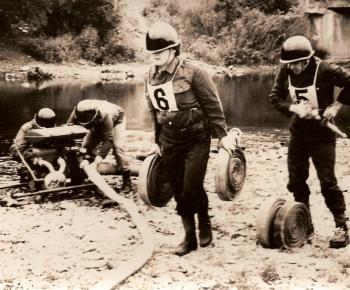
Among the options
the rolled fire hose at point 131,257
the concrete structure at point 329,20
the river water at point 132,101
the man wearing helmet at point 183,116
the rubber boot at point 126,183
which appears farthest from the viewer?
the river water at point 132,101

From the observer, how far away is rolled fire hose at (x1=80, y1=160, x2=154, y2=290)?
3.58 meters

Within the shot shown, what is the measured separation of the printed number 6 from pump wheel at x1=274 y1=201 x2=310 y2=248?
3.42ft

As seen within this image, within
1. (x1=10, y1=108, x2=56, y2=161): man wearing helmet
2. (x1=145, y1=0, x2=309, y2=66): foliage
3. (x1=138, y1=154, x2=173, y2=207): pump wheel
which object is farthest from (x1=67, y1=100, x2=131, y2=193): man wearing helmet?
(x1=138, y1=154, x2=173, y2=207): pump wheel

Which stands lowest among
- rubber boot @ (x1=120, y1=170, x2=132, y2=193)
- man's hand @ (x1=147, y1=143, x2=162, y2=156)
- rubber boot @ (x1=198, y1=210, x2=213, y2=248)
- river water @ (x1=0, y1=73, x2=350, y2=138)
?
river water @ (x1=0, y1=73, x2=350, y2=138)

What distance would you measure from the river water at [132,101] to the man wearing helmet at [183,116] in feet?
19.6

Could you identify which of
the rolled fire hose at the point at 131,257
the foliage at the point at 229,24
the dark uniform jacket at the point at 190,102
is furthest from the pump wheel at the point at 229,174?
the foliage at the point at 229,24

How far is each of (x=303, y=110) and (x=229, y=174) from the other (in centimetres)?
65

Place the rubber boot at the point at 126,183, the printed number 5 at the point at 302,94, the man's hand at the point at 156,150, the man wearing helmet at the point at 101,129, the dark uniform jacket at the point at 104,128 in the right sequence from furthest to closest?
1. the rubber boot at the point at 126,183
2. the dark uniform jacket at the point at 104,128
3. the man wearing helmet at the point at 101,129
4. the man's hand at the point at 156,150
5. the printed number 5 at the point at 302,94

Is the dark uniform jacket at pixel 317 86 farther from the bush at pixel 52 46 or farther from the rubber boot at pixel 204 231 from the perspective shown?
the bush at pixel 52 46

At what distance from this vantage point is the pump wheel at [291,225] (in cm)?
415

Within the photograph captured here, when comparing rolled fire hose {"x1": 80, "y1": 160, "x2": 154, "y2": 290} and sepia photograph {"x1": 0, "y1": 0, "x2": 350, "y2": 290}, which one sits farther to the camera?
sepia photograph {"x1": 0, "y1": 0, "x2": 350, "y2": 290}

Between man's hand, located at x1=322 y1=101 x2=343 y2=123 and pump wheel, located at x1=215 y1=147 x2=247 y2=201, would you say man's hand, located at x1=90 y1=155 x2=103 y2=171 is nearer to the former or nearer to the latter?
pump wheel, located at x1=215 y1=147 x2=247 y2=201

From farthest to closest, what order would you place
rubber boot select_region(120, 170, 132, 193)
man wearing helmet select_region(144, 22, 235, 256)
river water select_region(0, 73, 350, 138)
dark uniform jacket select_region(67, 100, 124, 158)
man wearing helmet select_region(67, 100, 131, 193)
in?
river water select_region(0, 73, 350, 138) < rubber boot select_region(120, 170, 132, 193) < dark uniform jacket select_region(67, 100, 124, 158) < man wearing helmet select_region(67, 100, 131, 193) < man wearing helmet select_region(144, 22, 235, 256)

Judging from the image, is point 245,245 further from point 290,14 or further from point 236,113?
point 236,113
